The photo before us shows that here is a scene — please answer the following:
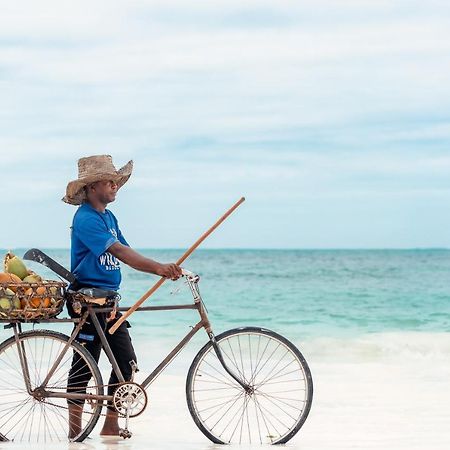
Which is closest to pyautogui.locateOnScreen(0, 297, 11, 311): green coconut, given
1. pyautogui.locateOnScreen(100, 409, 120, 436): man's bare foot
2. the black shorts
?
the black shorts

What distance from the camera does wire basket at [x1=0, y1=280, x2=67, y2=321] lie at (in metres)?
4.84

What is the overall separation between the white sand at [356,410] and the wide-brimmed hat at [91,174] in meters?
1.33

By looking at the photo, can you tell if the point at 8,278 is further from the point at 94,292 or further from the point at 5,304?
the point at 94,292

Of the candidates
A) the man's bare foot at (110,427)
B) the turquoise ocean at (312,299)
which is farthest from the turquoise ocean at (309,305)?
the man's bare foot at (110,427)

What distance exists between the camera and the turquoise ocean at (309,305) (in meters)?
15.1

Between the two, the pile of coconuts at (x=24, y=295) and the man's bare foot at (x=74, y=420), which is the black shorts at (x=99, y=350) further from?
the pile of coconuts at (x=24, y=295)

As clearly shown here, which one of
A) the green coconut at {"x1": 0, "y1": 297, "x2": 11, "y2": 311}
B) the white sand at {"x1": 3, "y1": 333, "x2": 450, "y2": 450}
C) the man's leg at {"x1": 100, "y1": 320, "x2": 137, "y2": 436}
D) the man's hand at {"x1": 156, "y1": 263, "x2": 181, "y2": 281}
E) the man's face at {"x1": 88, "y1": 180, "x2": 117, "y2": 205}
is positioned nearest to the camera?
the man's hand at {"x1": 156, "y1": 263, "x2": 181, "y2": 281}

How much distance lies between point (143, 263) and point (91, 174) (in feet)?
2.05

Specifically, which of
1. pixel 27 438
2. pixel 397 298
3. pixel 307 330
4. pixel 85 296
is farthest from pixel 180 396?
pixel 397 298

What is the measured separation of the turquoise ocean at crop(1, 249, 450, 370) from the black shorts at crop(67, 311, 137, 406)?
39 cm

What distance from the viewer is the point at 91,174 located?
5.07 meters

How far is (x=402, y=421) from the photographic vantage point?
700 cm

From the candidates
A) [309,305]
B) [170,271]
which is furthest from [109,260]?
[309,305]

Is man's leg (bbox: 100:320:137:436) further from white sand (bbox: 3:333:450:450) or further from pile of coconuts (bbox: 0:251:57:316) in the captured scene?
pile of coconuts (bbox: 0:251:57:316)
